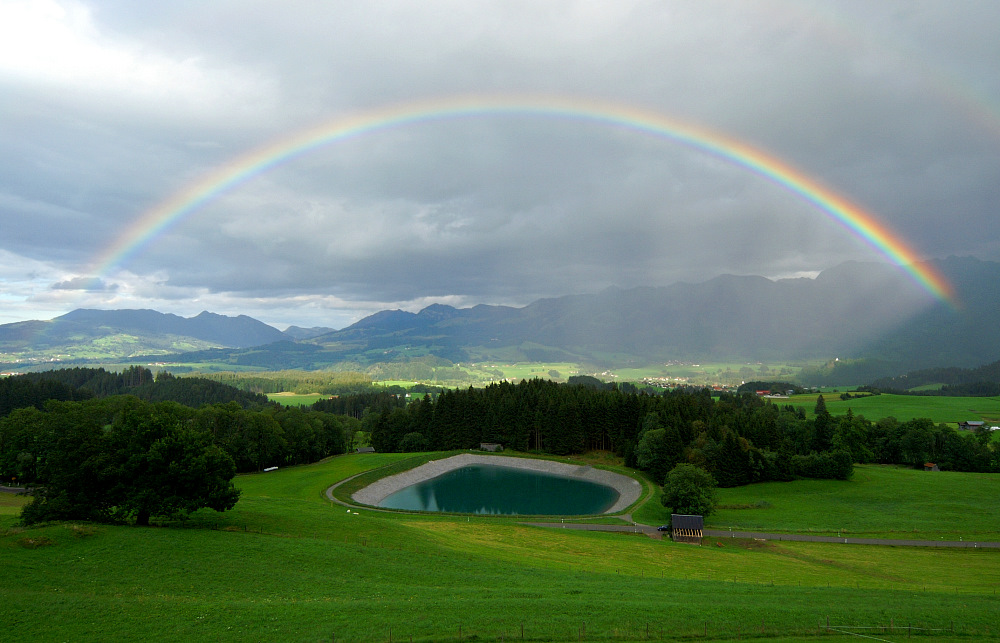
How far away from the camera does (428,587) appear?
25094 mm

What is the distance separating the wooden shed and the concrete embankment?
13123 millimetres

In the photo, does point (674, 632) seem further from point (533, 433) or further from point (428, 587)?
point (533, 433)

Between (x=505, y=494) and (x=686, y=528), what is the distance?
34810mm

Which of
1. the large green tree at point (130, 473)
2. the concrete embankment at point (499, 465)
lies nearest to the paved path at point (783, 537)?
the concrete embankment at point (499, 465)

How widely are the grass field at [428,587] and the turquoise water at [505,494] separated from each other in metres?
26.8

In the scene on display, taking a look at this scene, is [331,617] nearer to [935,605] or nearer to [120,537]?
[120,537]

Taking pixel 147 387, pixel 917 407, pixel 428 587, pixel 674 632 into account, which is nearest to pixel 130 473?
pixel 428 587

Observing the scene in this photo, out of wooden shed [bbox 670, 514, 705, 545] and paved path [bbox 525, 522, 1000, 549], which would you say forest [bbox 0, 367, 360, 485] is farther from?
wooden shed [bbox 670, 514, 705, 545]

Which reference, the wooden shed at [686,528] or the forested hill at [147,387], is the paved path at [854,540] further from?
the forested hill at [147,387]

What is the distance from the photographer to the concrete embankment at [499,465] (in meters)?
69.6

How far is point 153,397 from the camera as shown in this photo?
15962 cm

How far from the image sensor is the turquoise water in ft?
221

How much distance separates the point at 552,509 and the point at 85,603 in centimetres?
5402

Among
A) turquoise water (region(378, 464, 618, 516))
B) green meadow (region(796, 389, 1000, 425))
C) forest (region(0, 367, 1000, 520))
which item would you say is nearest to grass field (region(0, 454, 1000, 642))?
forest (region(0, 367, 1000, 520))
